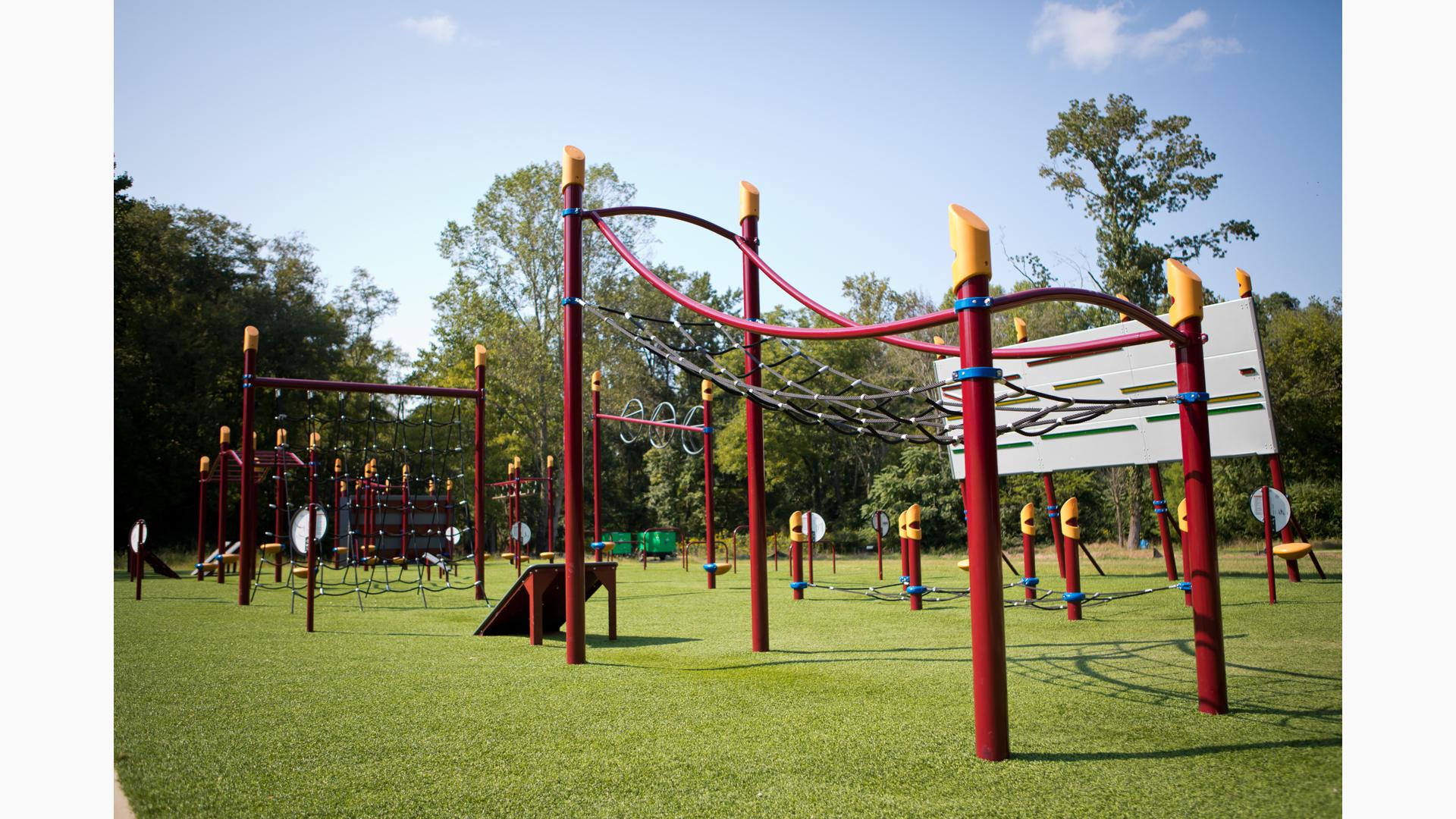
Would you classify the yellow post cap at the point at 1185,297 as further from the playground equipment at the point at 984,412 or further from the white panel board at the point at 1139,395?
the white panel board at the point at 1139,395

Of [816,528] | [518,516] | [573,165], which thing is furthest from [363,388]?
[518,516]

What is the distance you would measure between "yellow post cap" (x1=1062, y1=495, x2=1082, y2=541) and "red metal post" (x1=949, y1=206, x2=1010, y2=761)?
172 inches

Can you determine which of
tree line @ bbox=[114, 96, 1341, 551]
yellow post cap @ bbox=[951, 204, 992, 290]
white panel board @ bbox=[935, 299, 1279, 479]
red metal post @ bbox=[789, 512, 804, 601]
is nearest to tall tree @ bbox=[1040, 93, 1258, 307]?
tree line @ bbox=[114, 96, 1341, 551]

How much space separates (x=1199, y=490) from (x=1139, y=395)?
885 cm

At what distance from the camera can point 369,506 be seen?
13.8m

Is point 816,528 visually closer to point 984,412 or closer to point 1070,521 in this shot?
point 1070,521

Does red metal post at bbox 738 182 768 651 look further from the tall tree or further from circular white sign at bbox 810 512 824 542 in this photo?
the tall tree

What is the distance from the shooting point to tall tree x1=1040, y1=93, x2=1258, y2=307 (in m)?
18.5

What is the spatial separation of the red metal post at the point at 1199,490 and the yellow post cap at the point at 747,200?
298cm

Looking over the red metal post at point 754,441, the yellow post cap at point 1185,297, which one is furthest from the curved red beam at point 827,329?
the yellow post cap at point 1185,297

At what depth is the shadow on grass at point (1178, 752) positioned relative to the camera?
310 cm

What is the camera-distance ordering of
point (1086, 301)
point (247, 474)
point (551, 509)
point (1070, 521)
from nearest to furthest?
point (1086, 301)
point (1070, 521)
point (247, 474)
point (551, 509)
